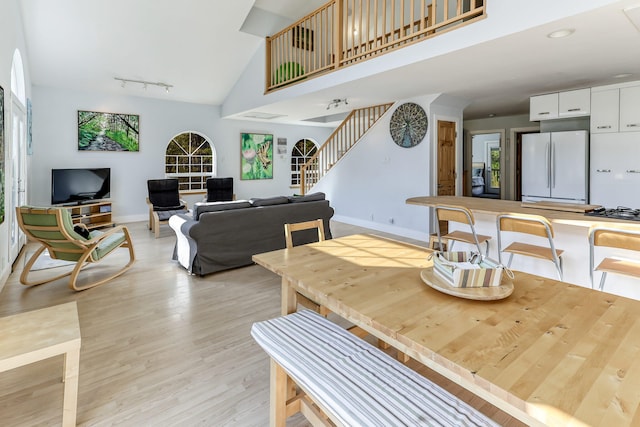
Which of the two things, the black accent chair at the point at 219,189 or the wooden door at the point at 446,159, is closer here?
the wooden door at the point at 446,159

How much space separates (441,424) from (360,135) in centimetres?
632

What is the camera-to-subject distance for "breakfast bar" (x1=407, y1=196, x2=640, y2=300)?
251cm

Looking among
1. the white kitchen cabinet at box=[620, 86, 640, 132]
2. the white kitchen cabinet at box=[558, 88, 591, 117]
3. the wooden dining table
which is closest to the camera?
the wooden dining table

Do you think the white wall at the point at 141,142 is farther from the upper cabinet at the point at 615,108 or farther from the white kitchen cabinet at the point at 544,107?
the upper cabinet at the point at 615,108

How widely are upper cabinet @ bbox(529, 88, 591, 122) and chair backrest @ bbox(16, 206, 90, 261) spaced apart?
19.6 ft

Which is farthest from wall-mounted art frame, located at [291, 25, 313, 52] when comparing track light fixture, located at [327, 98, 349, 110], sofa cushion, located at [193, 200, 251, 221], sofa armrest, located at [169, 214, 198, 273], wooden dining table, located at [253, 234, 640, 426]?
wooden dining table, located at [253, 234, 640, 426]

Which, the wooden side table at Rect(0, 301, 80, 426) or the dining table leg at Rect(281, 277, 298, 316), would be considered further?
the dining table leg at Rect(281, 277, 298, 316)

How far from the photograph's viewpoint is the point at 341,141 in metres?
7.49

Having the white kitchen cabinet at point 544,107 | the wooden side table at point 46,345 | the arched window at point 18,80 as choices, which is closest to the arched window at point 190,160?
the arched window at point 18,80

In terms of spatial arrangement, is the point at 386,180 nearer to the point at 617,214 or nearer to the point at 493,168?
the point at 493,168

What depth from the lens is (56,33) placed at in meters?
5.07

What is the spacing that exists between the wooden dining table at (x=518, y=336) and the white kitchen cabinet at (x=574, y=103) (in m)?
4.26

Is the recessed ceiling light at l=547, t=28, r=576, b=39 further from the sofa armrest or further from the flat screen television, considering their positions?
the flat screen television

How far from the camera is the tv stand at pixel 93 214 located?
5957 millimetres
